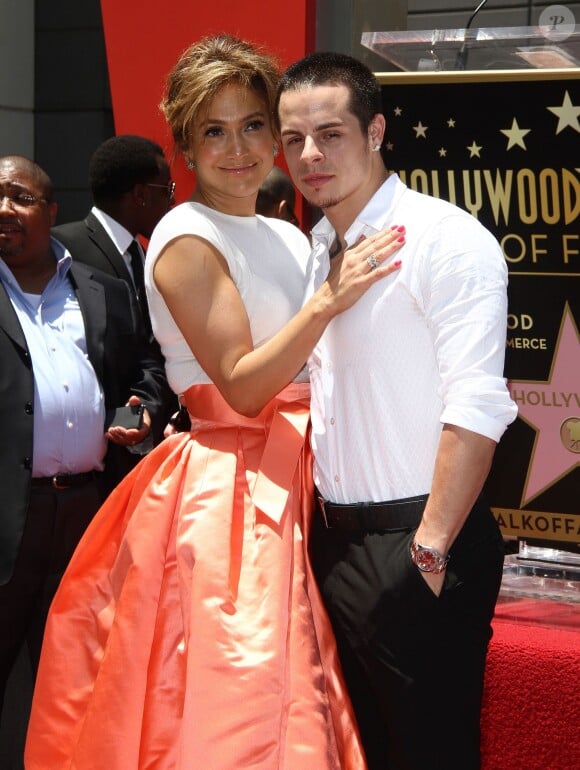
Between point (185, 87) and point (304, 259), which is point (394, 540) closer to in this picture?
point (304, 259)

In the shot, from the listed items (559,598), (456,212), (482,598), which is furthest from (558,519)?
(456,212)

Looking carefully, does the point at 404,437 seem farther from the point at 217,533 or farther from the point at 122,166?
the point at 122,166

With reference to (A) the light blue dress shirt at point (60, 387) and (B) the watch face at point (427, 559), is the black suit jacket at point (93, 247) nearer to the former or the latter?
(A) the light blue dress shirt at point (60, 387)

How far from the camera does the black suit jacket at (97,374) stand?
2.45 m

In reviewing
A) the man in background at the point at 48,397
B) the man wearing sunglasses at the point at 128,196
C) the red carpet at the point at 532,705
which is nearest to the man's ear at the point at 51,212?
the man in background at the point at 48,397

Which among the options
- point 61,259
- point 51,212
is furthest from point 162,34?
point 61,259

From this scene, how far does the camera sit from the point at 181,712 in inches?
70.8

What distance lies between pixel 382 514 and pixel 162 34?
1903 millimetres

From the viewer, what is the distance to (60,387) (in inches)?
100

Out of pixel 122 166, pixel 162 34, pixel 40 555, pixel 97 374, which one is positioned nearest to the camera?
pixel 40 555

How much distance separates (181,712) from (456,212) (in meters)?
0.92

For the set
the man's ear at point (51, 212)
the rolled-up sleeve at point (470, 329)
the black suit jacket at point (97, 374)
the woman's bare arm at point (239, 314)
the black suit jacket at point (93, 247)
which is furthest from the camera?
the black suit jacket at point (93, 247)

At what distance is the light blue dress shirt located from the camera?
2523 millimetres

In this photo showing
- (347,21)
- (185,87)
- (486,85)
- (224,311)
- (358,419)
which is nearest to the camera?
(358,419)
